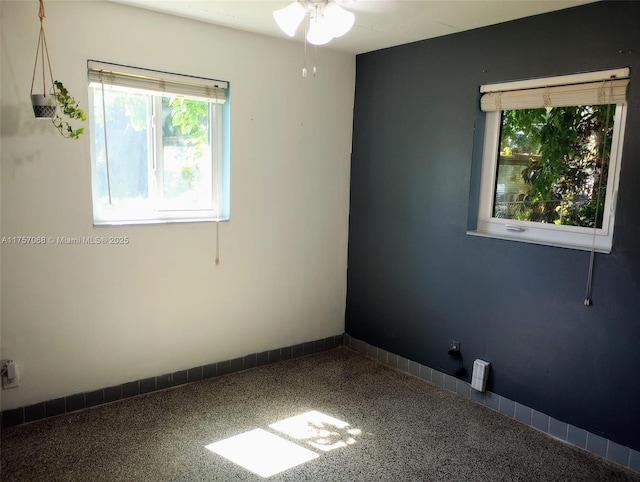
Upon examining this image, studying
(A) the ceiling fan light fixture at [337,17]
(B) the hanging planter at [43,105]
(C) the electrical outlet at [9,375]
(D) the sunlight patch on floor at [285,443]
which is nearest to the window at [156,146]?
(B) the hanging planter at [43,105]

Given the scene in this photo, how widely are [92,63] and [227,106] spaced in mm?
813

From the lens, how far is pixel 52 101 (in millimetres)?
2252

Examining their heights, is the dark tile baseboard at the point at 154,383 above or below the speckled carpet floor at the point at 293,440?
above

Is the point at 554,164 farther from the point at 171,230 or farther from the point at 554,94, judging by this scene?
the point at 171,230

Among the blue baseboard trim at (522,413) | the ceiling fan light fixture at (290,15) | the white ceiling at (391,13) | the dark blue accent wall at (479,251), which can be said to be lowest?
the blue baseboard trim at (522,413)

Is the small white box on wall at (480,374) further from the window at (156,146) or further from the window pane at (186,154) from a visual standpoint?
the window pane at (186,154)

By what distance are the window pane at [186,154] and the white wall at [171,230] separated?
18 cm

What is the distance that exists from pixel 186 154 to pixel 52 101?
0.88m

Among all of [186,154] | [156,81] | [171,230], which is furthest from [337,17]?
[171,230]

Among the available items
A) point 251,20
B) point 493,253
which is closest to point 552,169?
point 493,253

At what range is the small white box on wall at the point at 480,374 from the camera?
288cm

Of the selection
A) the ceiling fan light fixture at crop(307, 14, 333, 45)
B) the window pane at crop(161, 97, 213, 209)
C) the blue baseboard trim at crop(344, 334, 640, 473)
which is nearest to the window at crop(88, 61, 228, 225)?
the window pane at crop(161, 97, 213, 209)

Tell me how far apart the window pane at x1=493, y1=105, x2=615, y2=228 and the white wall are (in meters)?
1.26

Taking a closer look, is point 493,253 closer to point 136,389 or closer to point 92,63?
point 136,389
